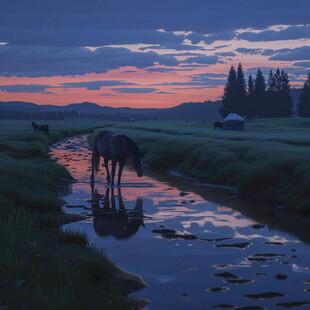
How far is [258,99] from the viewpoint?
12775 cm

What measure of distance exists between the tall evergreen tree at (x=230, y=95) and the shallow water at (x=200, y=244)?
4265 inches

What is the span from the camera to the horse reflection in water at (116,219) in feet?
39.1

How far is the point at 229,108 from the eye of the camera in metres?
125

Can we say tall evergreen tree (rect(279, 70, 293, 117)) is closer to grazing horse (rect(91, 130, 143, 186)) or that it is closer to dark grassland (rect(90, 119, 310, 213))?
dark grassland (rect(90, 119, 310, 213))

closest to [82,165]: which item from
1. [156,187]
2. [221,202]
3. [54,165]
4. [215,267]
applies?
[54,165]

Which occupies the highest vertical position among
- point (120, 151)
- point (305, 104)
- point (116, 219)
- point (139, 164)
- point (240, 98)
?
point (240, 98)

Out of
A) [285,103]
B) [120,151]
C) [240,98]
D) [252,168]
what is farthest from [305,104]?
[120,151]

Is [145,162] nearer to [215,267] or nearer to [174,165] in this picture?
[174,165]

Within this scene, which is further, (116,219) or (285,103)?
(285,103)

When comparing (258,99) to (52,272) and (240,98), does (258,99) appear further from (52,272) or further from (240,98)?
(52,272)

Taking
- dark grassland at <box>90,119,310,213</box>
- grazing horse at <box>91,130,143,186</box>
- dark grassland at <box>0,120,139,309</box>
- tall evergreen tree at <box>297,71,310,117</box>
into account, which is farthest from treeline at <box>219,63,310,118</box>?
dark grassland at <box>0,120,139,309</box>

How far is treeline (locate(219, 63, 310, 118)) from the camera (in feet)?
410

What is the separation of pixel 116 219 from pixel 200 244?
11.6ft

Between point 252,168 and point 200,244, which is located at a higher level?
point 252,168
